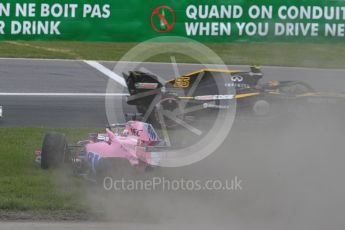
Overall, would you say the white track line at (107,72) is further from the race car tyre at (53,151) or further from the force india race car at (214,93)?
the race car tyre at (53,151)

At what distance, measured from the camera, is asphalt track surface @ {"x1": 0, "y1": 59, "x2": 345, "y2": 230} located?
674 cm

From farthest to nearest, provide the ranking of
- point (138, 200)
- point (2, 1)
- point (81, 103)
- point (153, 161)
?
point (81, 103) → point (2, 1) → point (153, 161) → point (138, 200)

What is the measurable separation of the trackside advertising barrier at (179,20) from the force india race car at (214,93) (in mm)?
657

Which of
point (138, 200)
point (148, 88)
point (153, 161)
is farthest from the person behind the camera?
point (148, 88)

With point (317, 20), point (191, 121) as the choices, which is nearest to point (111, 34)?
point (191, 121)

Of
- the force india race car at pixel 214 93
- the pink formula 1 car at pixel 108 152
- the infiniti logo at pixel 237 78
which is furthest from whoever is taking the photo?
the infiniti logo at pixel 237 78

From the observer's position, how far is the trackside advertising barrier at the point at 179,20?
10287mm

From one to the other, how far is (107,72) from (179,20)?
715 cm

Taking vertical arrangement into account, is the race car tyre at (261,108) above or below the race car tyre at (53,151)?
above

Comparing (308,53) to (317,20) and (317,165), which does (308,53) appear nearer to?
(317,20)

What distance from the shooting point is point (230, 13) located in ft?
34.0

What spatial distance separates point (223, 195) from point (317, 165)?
1297mm

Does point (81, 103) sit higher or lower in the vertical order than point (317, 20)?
lower

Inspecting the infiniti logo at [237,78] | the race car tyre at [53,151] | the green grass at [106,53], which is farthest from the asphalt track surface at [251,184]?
the green grass at [106,53]
